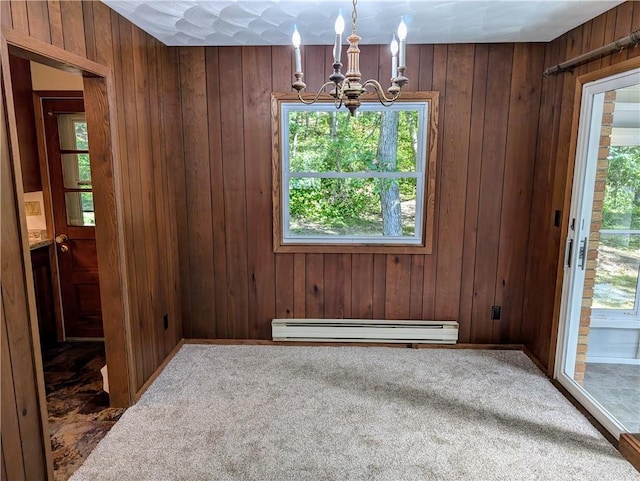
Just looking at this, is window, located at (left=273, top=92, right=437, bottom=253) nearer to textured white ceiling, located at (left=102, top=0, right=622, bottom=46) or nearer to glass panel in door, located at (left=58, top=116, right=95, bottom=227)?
textured white ceiling, located at (left=102, top=0, right=622, bottom=46)

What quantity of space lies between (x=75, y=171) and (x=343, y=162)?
2334mm

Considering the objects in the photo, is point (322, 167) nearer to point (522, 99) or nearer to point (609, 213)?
point (522, 99)

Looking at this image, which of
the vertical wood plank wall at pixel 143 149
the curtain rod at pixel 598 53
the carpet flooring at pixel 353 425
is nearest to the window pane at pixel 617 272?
the carpet flooring at pixel 353 425

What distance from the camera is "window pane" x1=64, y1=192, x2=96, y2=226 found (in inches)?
142

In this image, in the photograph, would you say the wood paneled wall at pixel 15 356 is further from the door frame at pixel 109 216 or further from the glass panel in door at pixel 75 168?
the glass panel in door at pixel 75 168

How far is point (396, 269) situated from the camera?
3.58 meters

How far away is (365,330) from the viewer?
358cm

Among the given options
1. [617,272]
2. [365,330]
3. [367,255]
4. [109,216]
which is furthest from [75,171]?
[617,272]

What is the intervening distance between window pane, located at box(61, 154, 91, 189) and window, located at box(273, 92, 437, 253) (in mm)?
1677

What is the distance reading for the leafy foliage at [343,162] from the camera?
11.4ft

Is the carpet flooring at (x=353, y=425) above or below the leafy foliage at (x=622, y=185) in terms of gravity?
below

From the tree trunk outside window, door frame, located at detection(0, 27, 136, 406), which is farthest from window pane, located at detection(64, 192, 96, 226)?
the tree trunk outside window

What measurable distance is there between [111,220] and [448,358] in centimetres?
275

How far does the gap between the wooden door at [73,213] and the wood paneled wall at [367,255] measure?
2.83ft
